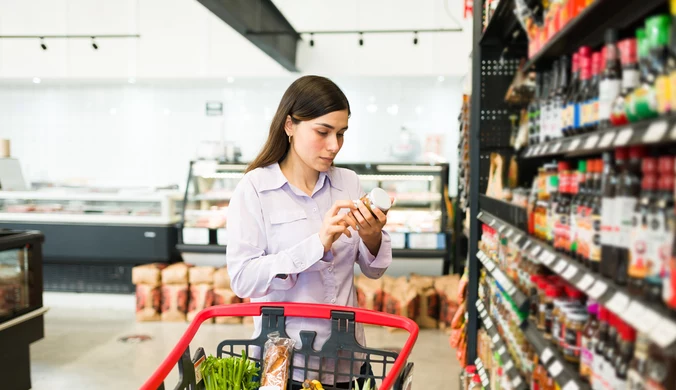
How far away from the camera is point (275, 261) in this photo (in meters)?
1.73

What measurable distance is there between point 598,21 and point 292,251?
118 cm

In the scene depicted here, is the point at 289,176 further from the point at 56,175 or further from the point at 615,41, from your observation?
the point at 56,175

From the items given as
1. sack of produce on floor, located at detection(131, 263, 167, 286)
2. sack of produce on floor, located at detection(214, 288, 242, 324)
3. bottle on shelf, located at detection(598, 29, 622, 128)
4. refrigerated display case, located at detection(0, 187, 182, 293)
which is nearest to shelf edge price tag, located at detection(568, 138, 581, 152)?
bottle on shelf, located at detection(598, 29, 622, 128)

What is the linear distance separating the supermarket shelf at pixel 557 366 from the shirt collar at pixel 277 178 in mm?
847

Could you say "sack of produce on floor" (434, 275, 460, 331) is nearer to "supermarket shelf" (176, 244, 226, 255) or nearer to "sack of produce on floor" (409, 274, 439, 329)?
"sack of produce on floor" (409, 274, 439, 329)

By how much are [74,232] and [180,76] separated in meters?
2.56

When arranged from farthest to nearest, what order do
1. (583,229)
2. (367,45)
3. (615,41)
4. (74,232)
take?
1. (367,45)
2. (74,232)
3. (583,229)
4. (615,41)

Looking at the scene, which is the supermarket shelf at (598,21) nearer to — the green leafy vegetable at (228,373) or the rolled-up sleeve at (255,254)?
the rolled-up sleeve at (255,254)

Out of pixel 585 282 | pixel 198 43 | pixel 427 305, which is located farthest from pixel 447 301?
pixel 198 43

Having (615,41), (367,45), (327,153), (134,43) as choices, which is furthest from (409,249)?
(134,43)

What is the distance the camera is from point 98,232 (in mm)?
5996

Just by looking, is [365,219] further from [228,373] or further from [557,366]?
[557,366]

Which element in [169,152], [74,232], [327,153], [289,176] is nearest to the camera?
[327,153]

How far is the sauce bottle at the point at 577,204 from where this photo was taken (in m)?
1.66
